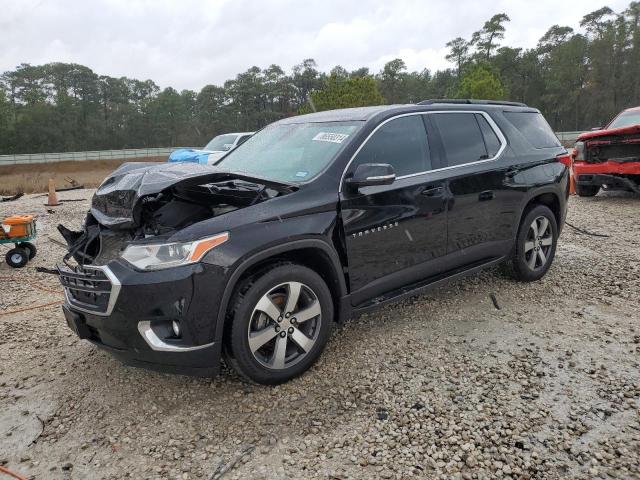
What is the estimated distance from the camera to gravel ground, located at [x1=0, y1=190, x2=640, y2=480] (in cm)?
234

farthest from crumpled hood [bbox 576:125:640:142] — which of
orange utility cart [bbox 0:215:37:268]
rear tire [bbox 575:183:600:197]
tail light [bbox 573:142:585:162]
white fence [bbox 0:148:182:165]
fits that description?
white fence [bbox 0:148:182:165]

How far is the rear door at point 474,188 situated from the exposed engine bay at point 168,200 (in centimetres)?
151

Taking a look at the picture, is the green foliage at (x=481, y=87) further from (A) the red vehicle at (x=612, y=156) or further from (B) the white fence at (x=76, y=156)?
(A) the red vehicle at (x=612, y=156)

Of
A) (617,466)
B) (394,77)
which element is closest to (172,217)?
(617,466)

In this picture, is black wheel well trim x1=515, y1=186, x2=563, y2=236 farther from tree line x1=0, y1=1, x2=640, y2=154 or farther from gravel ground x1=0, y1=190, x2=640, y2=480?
tree line x1=0, y1=1, x2=640, y2=154

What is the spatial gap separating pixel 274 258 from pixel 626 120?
9.33m

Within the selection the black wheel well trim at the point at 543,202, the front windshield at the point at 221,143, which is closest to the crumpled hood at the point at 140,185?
the black wheel well trim at the point at 543,202

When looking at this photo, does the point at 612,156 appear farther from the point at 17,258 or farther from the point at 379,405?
the point at 17,258

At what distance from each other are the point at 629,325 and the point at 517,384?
4.75 feet

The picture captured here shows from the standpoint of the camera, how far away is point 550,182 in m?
4.66

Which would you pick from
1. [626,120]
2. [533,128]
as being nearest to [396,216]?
[533,128]

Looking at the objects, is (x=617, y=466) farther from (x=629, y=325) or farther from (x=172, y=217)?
(x=172, y=217)

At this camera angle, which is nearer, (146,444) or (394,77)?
(146,444)

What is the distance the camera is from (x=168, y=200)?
2914mm
